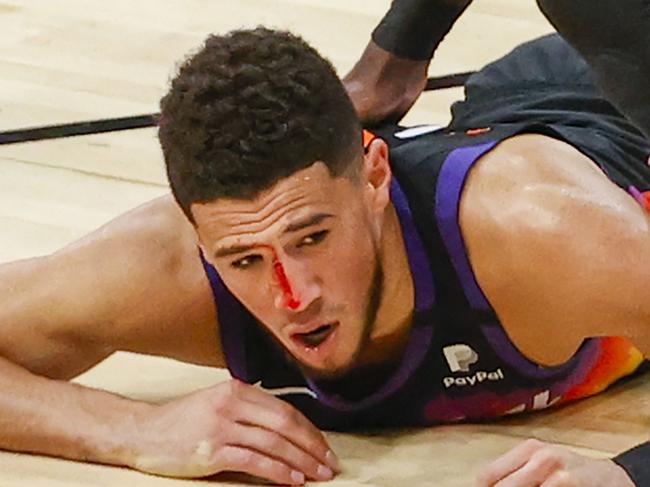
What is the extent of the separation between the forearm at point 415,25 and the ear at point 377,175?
16.1 inches

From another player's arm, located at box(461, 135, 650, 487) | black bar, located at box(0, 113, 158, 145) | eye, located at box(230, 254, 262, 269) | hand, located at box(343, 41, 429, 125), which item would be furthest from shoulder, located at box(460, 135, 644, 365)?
black bar, located at box(0, 113, 158, 145)

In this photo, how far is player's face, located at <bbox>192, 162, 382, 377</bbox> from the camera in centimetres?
140

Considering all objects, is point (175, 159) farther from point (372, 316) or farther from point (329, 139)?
point (372, 316)

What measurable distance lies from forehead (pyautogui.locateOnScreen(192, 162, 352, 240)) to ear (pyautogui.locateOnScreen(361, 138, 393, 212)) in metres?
0.06

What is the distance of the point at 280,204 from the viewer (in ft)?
4.58

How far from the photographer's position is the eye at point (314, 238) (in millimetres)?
1410

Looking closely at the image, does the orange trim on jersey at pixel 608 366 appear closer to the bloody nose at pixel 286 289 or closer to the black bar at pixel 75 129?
the bloody nose at pixel 286 289

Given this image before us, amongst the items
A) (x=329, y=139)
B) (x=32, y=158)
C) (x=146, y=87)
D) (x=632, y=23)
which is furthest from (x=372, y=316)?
(x=146, y=87)

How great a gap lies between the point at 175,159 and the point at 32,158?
97 centimetres

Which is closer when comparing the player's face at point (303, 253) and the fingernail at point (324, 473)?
the player's face at point (303, 253)

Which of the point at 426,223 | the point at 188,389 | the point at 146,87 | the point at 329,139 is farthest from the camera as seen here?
Answer: the point at 146,87

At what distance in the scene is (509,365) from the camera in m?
1.56

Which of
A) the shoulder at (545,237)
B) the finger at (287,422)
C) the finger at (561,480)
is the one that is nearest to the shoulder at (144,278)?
the finger at (287,422)

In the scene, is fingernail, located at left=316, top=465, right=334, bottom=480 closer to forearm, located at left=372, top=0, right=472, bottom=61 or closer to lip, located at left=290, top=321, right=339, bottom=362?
lip, located at left=290, top=321, right=339, bottom=362
